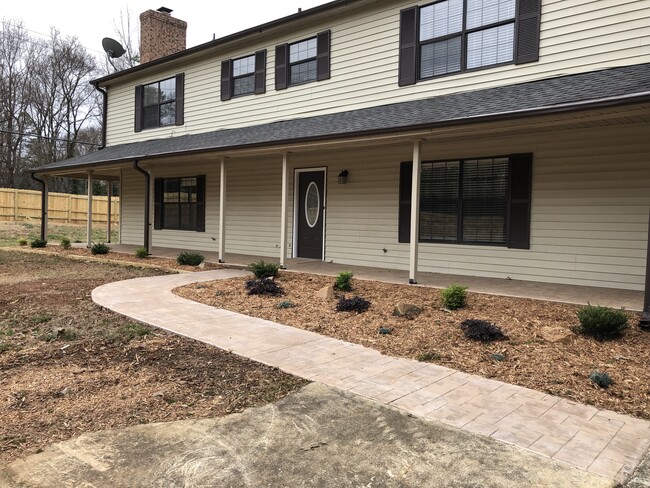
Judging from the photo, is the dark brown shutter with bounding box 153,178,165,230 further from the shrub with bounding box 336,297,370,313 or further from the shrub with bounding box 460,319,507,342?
the shrub with bounding box 460,319,507,342

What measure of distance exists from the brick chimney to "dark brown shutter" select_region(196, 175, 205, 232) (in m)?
5.24

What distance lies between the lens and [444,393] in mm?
3625

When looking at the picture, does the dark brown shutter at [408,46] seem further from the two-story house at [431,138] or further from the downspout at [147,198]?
the downspout at [147,198]

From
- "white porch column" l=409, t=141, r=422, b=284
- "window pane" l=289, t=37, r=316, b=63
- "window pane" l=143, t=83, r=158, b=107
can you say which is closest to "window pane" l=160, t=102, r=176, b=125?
"window pane" l=143, t=83, r=158, b=107

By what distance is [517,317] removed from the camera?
18.2 feet

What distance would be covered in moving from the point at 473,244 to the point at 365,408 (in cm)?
570

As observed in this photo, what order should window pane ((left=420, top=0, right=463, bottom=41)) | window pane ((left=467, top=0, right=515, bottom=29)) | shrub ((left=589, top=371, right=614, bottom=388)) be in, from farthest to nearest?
window pane ((left=420, top=0, right=463, bottom=41)) → window pane ((left=467, top=0, right=515, bottom=29)) → shrub ((left=589, top=371, right=614, bottom=388))

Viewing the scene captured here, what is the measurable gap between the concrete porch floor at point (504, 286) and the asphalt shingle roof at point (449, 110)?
7.92 ft

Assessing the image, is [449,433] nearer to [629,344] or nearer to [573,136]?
[629,344]

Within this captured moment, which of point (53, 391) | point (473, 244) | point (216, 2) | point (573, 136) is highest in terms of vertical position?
point (216, 2)

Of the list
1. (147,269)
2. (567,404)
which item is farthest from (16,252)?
(567,404)

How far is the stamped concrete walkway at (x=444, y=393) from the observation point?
9.32 ft

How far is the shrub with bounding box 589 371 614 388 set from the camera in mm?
3734

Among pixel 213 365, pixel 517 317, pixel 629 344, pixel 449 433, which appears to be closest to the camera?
pixel 449 433
